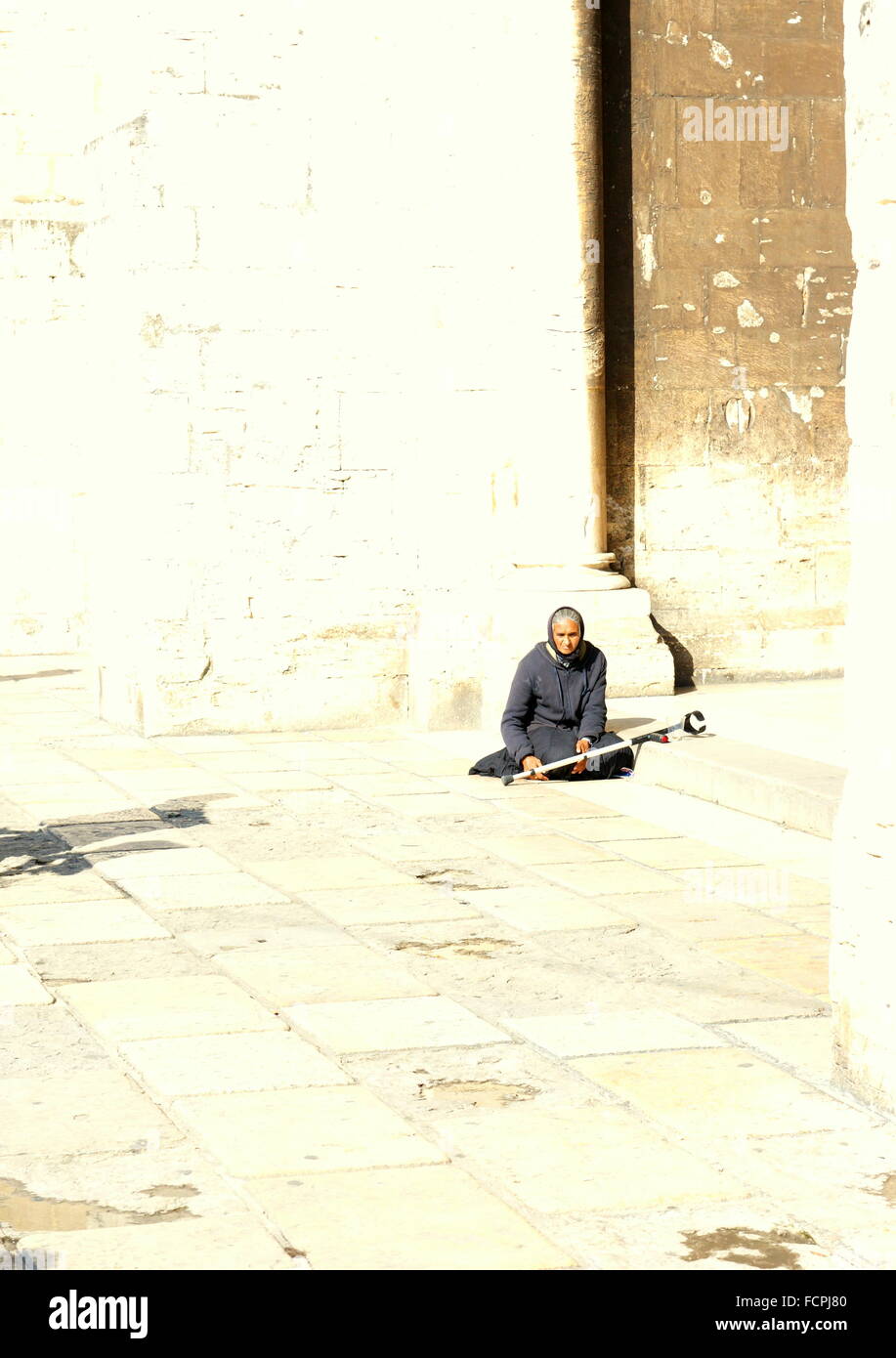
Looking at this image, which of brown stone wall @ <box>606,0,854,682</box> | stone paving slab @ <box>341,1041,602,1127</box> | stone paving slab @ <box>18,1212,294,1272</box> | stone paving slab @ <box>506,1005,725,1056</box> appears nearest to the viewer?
stone paving slab @ <box>18,1212,294,1272</box>

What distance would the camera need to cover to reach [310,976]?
5668 mm

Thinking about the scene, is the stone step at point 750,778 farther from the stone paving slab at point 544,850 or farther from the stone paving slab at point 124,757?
the stone paving slab at point 124,757

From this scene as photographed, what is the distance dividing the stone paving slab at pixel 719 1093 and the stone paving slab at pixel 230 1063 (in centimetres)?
70

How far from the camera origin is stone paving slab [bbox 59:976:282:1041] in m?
5.11

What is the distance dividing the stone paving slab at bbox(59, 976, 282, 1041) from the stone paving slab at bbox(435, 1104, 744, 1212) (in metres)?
1.02

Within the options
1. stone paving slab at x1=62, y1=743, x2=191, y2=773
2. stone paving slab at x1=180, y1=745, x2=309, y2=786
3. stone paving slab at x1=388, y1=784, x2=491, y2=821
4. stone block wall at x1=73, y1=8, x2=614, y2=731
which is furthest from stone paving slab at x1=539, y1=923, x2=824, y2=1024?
stone block wall at x1=73, y1=8, x2=614, y2=731

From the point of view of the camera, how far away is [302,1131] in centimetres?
429

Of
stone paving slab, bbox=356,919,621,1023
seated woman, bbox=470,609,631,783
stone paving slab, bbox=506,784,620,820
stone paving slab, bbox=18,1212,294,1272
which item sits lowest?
stone paving slab, bbox=506,784,620,820

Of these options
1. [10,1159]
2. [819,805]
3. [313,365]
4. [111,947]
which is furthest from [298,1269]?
[313,365]

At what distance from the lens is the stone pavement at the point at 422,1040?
146 inches

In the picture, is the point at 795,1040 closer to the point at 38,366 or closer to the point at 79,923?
the point at 79,923

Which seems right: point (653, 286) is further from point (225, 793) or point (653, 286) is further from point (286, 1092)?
point (286, 1092)

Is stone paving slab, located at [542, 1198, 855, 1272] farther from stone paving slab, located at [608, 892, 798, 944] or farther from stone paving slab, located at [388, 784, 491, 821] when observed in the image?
stone paving slab, located at [388, 784, 491, 821]

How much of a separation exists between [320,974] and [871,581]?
2209mm
